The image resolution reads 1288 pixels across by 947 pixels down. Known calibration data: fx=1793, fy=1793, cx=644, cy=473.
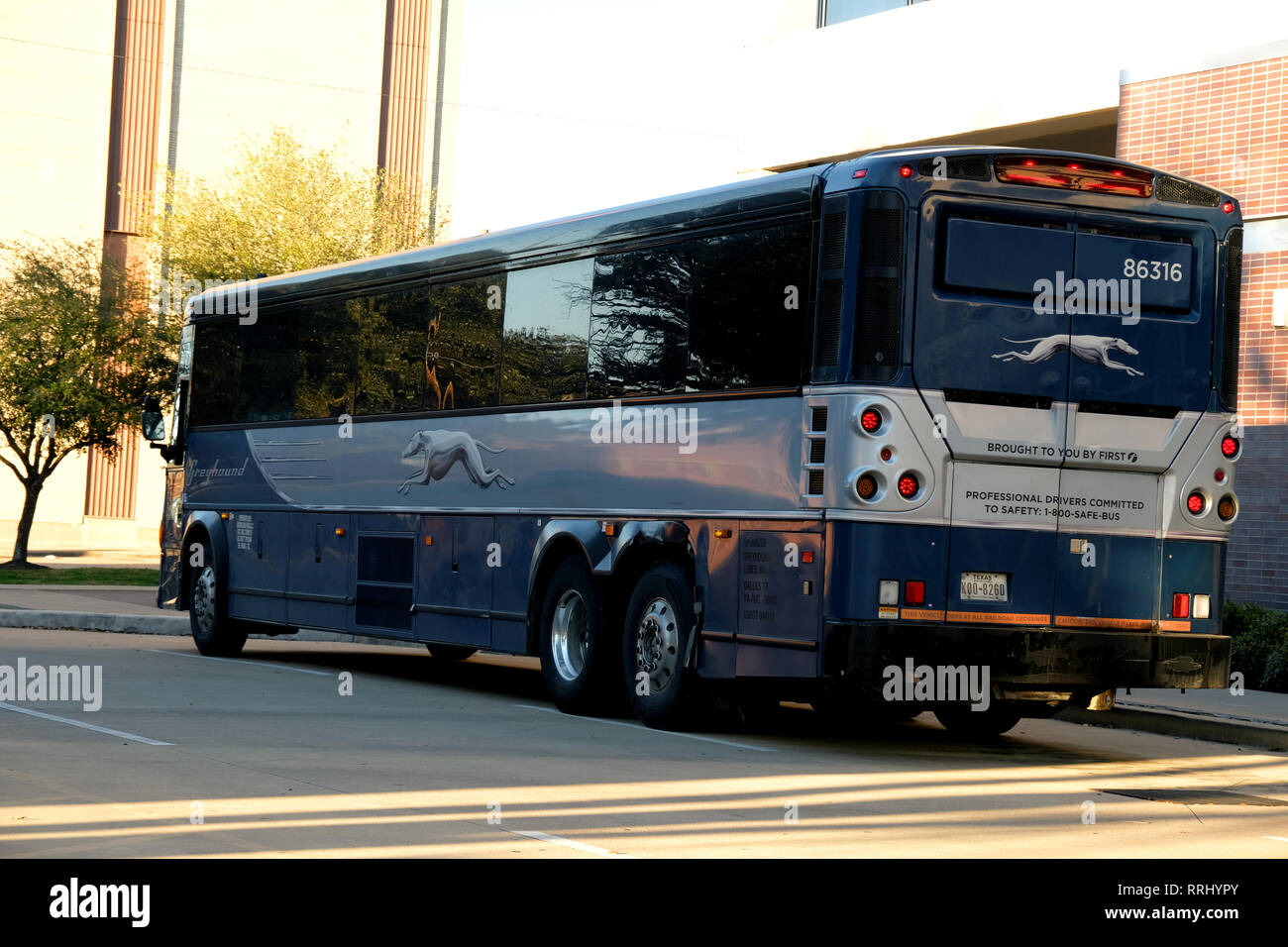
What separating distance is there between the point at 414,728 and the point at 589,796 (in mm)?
3543

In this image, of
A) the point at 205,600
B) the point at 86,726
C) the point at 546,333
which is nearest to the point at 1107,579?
the point at 546,333

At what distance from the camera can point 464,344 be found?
15.9 m

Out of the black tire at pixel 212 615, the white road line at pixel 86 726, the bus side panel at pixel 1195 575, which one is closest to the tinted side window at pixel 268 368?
the black tire at pixel 212 615

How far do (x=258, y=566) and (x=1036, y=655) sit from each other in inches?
392

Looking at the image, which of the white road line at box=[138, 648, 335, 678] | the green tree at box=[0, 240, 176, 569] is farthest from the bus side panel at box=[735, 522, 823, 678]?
the green tree at box=[0, 240, 176, 569]

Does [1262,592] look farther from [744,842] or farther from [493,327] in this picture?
[744,842]

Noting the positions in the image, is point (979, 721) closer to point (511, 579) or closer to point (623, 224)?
point (511, 579)

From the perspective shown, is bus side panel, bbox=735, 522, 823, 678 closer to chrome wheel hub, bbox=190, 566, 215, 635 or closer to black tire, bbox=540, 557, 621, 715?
black tire, bbox=540, 557, 621, 715

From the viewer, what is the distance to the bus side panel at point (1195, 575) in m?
12.2

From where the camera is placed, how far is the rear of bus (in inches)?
448

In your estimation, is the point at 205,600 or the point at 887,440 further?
the point at 205,600

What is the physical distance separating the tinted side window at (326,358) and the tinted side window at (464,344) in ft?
4.96

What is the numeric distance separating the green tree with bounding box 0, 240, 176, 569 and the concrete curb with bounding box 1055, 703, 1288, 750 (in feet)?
86.9
